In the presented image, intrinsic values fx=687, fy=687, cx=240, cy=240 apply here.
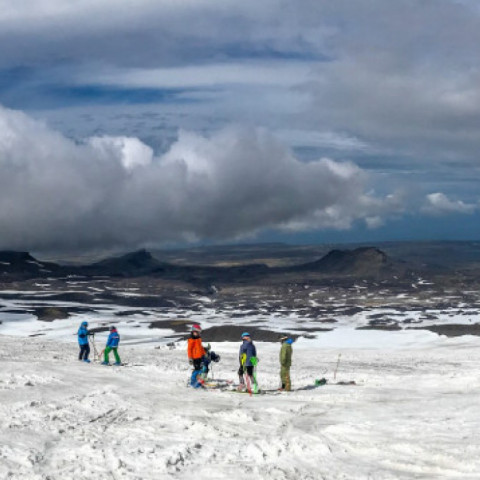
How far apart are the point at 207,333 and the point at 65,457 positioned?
71847 millimetres

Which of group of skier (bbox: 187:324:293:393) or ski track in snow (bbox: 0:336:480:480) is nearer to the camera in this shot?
ski track in snow (bbox: 0:336:480:480)

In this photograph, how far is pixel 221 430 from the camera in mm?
14812

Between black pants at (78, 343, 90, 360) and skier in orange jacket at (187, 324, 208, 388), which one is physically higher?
skier in orange jacket at (187, 324, 208, 388)

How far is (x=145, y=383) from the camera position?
2261cm

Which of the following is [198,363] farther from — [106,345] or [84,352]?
[84,352]

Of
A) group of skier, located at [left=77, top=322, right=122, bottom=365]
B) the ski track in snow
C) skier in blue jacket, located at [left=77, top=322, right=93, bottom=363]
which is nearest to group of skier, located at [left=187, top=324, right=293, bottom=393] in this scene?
the ski track in snow

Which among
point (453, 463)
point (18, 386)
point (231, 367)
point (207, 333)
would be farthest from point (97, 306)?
point (453, 463)

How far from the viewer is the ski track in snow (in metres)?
11.9

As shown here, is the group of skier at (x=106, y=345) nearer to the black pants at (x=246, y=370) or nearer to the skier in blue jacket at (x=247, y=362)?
the skier in blue jacket at (x=247, y=362)

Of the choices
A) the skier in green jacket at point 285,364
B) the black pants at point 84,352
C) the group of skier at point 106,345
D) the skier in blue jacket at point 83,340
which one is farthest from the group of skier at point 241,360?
the black pants at point 84,352

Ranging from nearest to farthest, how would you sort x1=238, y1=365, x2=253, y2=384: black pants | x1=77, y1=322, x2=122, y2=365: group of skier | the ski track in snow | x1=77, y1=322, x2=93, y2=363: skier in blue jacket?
1. the ski track in snow
2. x1=238, y1=365, x2=253, y2=384: black pants
3. x1=77, y1=322, x2=122, y2=365: group of skier
4. x1=77, y1=322, x2=93, y2=363: skier in blue jacket

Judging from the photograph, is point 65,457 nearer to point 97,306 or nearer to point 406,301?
point 97,306

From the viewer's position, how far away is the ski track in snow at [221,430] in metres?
11.9

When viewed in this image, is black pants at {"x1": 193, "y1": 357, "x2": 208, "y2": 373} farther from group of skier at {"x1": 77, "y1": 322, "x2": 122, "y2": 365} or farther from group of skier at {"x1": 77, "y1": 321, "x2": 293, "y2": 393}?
group of skier at {"x1": 77, "y1": 322, "x2": 122, "y2": 365}
